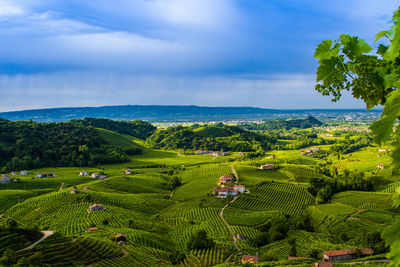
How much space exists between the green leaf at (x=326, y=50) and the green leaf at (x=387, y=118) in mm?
1372

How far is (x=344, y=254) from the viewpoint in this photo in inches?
1679

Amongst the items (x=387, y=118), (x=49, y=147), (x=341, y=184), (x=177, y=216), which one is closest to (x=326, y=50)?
(x=387, y=118)

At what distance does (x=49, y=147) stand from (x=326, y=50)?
152194mm

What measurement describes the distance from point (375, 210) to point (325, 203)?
553 inches

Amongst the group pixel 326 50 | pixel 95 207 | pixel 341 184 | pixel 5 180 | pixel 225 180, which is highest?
pixel 326 50

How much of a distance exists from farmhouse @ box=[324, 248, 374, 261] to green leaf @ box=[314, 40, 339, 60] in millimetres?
47090

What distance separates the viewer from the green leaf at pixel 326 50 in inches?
138

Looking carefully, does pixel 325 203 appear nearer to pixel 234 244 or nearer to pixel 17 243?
pixel 234 244

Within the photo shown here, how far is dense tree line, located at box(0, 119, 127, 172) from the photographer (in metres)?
122

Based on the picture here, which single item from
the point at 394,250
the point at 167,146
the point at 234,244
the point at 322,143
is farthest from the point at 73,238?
the point at 322,143

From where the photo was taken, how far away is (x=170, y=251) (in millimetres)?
51312

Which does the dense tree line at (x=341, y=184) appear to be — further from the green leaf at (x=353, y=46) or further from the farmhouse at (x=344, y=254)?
the green leaf at (x=353, y=46)

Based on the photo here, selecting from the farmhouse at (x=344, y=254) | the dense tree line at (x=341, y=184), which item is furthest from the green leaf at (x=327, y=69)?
the dense tree line at (x=341, y=184)

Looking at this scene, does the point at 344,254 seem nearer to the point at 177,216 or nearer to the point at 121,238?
the point at 121,238
